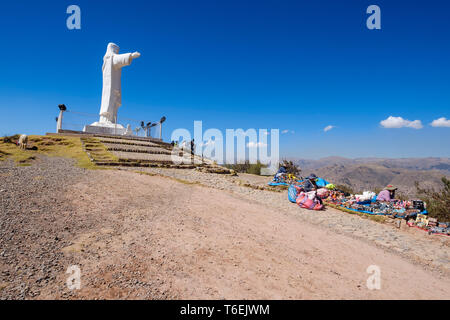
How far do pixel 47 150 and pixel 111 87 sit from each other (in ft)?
36.2

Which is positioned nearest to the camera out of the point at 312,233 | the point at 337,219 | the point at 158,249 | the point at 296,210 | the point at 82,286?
the point at 82,286

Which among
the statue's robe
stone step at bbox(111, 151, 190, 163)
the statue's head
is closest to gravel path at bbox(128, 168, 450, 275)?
stone step at bbox(111, 151, 190, 163)

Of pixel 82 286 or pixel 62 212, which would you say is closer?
pixel 82 286

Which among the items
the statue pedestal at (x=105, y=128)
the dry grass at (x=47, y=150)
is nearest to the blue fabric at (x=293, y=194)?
the dry grass at (x=47, y=150)

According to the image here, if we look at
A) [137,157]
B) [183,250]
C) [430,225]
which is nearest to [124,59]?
[137,157]

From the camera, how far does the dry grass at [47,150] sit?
11.4 meters

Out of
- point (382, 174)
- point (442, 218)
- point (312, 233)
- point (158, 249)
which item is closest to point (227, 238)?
point (158, 249)

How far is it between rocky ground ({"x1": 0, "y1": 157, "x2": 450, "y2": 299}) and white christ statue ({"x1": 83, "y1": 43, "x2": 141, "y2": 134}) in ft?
56.6

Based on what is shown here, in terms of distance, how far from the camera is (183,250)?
13.4 ft

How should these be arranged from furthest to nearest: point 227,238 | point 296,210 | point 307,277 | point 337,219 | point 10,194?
1. point 296,210
2. point 337,219
3. point 10,194
4. point 227,238
5. point 307,277

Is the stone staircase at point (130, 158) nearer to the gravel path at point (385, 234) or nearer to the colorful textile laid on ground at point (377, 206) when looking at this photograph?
the gravel path at point (385, 234)

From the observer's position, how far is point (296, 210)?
28.9ft

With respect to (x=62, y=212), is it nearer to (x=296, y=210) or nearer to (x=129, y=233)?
(x=129, y=233)

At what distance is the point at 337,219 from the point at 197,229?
541 cm
